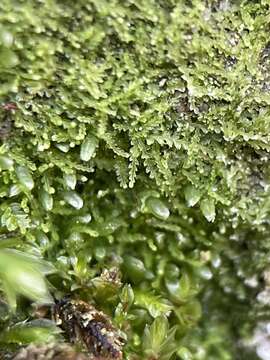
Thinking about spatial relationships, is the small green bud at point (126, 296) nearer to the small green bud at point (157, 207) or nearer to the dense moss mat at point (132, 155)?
the dense moss mat at point (132, 155)

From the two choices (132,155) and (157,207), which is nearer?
(132,155)

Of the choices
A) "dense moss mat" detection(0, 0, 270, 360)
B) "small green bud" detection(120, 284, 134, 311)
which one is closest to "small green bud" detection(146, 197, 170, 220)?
"dense moss mat" detection(0, 0, 270, 360)

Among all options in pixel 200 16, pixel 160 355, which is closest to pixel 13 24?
pixel 200 16

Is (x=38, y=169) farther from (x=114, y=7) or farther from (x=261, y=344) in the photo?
(x=261, y=344)

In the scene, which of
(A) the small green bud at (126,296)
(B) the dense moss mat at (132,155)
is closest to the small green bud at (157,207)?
(B) the dense moss mat at (132,155)

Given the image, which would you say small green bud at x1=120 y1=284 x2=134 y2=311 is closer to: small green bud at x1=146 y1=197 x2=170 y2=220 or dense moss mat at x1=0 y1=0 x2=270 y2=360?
dense moss mat at x1=0 y1=0 x2=270 y2=360

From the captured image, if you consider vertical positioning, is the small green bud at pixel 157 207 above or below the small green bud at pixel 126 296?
above

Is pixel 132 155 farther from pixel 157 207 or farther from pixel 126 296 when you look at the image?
pixel 126 296

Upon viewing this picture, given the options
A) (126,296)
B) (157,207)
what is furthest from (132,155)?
(126,296)
